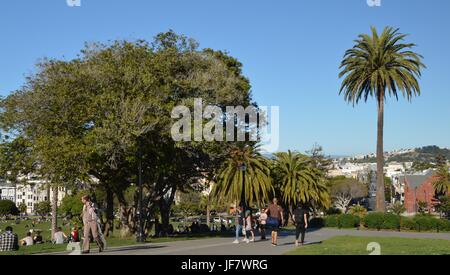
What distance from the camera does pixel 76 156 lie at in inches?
1051

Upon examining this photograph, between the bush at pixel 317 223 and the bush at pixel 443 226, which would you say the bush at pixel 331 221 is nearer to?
the bush at pixel 317 223

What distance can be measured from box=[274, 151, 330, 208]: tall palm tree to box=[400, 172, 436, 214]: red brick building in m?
61.0

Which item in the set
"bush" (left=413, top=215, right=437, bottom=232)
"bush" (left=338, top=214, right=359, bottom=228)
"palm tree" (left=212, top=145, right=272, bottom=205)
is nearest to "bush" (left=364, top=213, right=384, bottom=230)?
"bush" (left=338, top=214, right=359, bottom=228)

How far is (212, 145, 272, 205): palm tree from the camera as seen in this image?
3531cm

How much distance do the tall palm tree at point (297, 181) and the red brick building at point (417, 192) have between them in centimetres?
6102

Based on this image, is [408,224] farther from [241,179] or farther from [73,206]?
[73,206]

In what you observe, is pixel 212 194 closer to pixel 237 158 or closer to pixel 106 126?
pixel 237 158

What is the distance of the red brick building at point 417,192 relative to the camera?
10244 cm

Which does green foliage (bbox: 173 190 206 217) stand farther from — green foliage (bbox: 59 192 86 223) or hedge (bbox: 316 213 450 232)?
hedge (bbox: 316 213 450 232)

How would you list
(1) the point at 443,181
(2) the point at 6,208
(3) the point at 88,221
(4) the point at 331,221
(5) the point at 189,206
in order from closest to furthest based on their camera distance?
(3) the point at 88,221 < (4) the point at 331,221 < (1) the point at 443,181 < (5) the point at 189,206 < (2) the point at 6,208

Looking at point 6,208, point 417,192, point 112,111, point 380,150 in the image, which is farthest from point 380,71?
point 6,208

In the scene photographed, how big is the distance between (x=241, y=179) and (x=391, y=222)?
1544 cm

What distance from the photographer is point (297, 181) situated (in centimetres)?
4281
